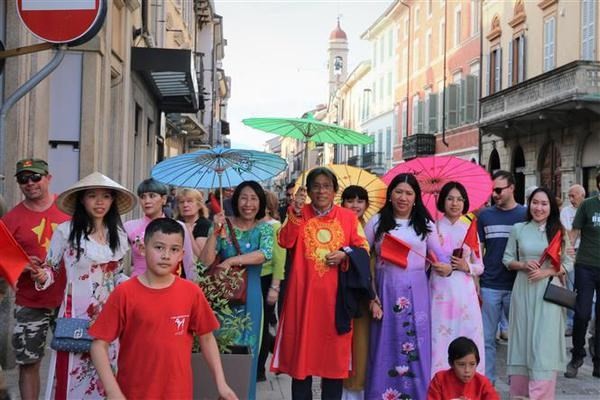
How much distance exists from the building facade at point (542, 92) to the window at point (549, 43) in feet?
0.11

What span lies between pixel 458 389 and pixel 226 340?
1.47 meters

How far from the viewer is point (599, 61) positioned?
21672mm

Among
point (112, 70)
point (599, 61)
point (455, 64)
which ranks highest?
point (455, 64)

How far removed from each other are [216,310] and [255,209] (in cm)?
80

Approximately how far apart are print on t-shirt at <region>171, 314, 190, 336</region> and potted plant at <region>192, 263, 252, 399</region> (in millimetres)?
683

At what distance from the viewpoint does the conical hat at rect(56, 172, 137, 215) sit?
15.3ft

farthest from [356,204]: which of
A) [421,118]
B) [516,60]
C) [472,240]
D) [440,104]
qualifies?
[421,118]

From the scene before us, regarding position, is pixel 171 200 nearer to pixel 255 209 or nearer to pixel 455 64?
pixel 255 209

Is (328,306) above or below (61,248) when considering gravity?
below

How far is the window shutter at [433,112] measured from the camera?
40.1 metres

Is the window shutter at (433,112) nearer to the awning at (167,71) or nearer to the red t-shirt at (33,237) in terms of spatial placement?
the awning at (167,71)

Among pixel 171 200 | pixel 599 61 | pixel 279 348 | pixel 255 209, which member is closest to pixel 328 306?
pixel 279 348

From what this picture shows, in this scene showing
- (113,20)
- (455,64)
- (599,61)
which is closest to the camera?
(113,20)

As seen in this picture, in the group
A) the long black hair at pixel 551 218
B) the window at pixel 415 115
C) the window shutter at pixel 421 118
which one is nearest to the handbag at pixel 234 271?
the long black hair at pixel 551 218
